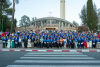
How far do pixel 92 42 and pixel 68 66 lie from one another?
33.5ft

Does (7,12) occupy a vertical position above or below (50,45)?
above

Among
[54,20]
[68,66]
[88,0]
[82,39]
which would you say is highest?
[88,0]

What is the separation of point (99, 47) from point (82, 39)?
7.78 feet

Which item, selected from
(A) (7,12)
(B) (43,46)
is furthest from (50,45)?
(A) (7,12)

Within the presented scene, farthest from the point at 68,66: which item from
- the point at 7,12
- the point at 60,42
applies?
the point at 7,12

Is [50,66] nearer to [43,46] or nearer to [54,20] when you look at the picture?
[43,46]

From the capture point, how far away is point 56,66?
5676mm

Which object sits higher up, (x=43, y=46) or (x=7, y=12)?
(x=7, y=12)

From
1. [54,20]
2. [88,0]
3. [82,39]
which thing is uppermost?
[88,0]

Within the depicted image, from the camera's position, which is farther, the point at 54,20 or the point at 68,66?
the point at 54,20

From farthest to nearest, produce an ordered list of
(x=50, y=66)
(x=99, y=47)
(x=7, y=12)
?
(x=7, y=12) < (x=99, y=47) < (x=50, y=66)

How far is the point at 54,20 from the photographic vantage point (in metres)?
53.6

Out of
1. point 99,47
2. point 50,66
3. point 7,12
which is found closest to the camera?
point 50,66

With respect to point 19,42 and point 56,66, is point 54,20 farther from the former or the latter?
point 56,66
